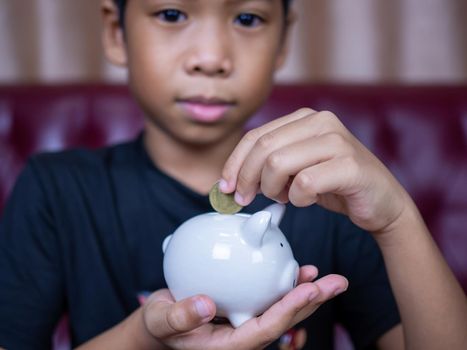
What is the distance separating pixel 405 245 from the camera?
776 millimetres

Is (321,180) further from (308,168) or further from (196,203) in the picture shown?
(196,203)

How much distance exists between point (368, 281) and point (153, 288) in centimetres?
35

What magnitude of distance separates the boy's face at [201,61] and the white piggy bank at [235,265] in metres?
0.32

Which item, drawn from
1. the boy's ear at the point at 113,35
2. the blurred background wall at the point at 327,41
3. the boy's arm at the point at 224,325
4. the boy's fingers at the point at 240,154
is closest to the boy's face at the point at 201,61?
the boy's ear at the point at 113,35

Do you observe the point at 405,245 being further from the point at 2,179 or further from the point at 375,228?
the point at 2,179

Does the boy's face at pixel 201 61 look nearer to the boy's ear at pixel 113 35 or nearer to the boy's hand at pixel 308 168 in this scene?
the boy's ear at pixel 113 35

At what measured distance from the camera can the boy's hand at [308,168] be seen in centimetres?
66

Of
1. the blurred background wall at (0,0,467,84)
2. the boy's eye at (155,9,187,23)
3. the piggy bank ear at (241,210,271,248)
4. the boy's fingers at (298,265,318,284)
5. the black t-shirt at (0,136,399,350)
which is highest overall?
the boy's eye at (155,9,187,23)

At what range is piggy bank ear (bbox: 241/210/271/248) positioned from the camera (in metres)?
0.62

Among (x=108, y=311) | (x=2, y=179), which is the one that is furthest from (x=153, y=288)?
(x=2, y=179)

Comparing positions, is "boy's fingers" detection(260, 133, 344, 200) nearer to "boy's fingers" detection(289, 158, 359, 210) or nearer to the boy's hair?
"boy's fingers" detection(289, 158, 359, 210)

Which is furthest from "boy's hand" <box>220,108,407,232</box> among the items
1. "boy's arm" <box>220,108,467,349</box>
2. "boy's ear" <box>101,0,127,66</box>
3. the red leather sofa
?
the red leather sofa

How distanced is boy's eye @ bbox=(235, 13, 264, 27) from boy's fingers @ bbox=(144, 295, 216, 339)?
0.49 meters

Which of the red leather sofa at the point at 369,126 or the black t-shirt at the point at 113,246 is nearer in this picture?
the black t-shirt at the point at 113,246
